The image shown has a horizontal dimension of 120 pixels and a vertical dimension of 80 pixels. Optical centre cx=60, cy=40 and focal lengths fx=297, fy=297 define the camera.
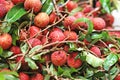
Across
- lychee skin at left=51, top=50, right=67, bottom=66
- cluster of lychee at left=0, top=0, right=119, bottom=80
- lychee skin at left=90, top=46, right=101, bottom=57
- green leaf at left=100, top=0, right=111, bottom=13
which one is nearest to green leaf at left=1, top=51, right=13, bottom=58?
cluster of lychee at left=0, top=0, right=119, bottom=80

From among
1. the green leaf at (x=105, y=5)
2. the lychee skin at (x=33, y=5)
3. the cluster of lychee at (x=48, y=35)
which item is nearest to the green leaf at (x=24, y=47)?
the cluster of lychee at (x=48, y=35)

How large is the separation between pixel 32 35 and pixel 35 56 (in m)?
0.08

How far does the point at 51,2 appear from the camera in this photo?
3.09ft

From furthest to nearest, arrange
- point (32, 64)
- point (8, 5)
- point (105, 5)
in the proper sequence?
point (105, 5), point (8, 5), point (32, 64)

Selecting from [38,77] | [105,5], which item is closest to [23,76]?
[38,77]

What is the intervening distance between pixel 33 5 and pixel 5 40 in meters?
0.14

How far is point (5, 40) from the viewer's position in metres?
0.81

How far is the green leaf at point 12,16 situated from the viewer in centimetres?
85

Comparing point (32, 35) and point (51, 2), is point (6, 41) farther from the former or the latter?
point (51, 2)

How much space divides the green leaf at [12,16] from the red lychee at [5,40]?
0.02m

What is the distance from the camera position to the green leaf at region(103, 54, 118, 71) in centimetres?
82

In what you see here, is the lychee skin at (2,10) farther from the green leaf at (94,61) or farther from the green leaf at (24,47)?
the green leaf at (94,61)

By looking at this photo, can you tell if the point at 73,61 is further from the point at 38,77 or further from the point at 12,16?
the point at 12,16

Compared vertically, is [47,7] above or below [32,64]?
above
